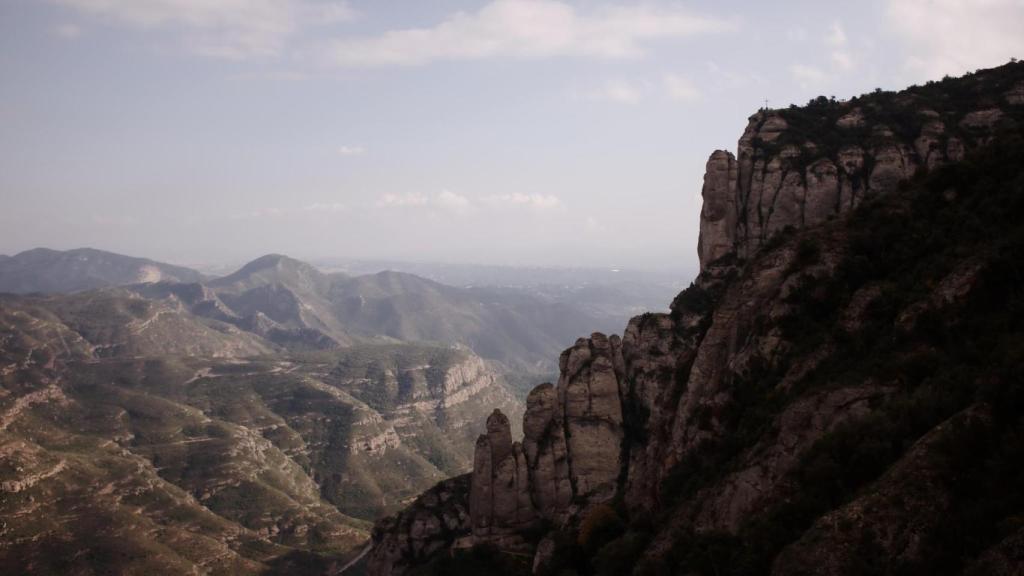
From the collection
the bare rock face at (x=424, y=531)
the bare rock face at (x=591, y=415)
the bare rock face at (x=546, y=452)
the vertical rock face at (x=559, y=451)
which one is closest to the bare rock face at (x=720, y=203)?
the vertical rock face at (x=559, y=451)

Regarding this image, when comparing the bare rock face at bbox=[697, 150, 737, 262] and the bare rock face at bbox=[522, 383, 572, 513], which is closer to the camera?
the bare rock face at bbox=[522, 383, 572, 513]

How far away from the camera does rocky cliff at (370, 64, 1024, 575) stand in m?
19.7

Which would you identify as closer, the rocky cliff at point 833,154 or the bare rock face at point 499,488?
the rocky cliff at point 833,154

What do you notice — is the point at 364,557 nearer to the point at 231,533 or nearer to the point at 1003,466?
the point at 231,533

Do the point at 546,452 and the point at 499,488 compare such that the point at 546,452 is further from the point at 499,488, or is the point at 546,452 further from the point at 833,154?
the point at 833,154

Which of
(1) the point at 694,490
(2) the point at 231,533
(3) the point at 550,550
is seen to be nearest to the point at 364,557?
(2) the point at 231,533

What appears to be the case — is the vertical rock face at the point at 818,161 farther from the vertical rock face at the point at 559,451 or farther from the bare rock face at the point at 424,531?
the bare rock face at the point at 424,531

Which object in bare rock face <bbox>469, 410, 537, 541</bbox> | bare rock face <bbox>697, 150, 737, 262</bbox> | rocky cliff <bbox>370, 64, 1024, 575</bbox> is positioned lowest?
bare rock face <bbox>469, 410, 537, 541</bbox>

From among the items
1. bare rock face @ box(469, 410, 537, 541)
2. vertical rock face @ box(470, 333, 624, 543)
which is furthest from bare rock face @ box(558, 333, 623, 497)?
bare rock face @ box(469, 410, 537, 541)

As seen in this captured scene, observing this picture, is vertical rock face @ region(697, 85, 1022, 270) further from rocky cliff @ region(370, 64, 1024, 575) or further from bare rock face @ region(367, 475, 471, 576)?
bare rock face @ region(367, 475, 471, 576)

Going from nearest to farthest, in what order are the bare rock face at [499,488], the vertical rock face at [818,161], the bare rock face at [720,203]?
1. the vertical rock face at [818,161]
2. the bare rock face at [499,488]
3. the bare rock face at [720,203]

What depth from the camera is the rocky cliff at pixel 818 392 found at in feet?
64.6

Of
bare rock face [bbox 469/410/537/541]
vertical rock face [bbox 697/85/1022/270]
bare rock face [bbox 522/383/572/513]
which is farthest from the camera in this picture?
bare rock face [bbox 469/410/537/541]

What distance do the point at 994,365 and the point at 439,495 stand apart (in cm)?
7499
